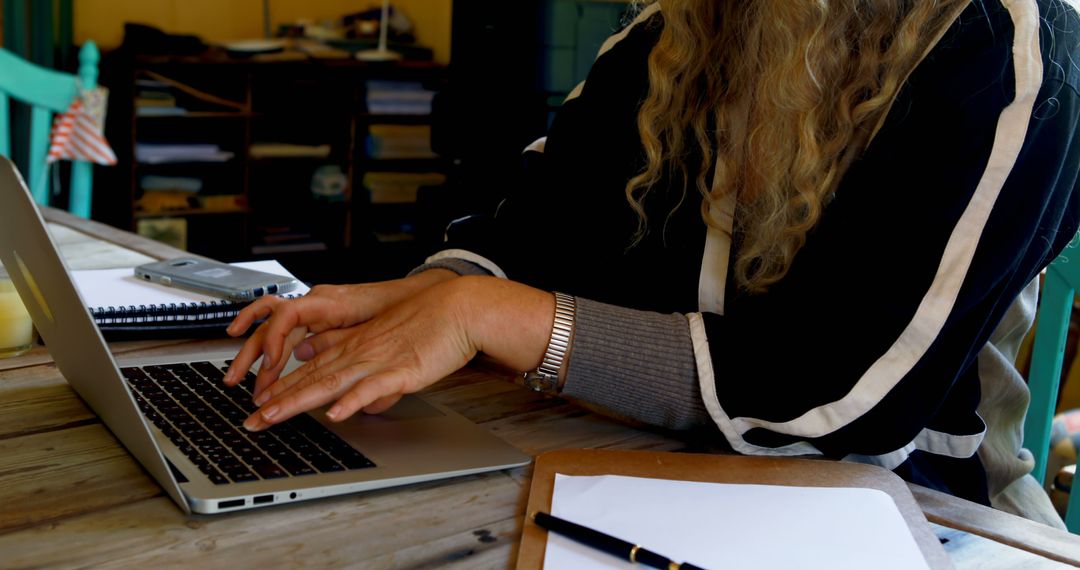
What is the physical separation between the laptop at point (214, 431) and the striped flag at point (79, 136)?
7.46 ft

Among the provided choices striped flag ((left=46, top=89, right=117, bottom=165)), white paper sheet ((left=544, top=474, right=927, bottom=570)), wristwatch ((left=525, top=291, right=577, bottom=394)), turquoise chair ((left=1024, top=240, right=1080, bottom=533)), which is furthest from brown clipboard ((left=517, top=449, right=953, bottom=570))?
striped flag ((left=46, top=89, right=117, bottom=165))

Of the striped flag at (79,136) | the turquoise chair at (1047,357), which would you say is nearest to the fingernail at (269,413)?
the turquoise chair at (1047,357)

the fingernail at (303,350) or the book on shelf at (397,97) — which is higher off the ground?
the book on shelf at (397,97)

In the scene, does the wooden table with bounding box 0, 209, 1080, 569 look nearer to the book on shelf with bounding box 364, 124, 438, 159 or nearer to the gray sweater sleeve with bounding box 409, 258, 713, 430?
the gray sweater sleeve with bounding box 409, 258, 713, 430

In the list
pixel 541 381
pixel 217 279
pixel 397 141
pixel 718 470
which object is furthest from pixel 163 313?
pixel 397 141

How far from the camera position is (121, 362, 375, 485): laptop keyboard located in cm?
75

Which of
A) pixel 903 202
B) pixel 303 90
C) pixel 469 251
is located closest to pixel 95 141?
pixel 303 90

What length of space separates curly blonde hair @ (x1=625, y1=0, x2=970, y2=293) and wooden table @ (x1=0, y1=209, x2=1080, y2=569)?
24 cm

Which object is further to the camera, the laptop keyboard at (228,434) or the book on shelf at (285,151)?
the book on shelf at (285,151)

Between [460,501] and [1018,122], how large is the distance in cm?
55

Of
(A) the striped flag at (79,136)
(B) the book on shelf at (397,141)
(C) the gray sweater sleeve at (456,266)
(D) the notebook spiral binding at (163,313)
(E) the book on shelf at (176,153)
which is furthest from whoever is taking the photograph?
(B) the book on shelf at (397,141)

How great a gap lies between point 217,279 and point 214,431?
453 mm

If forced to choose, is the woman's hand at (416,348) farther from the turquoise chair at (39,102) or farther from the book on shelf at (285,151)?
the book on shelf at (285,151)

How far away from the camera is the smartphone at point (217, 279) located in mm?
1199
